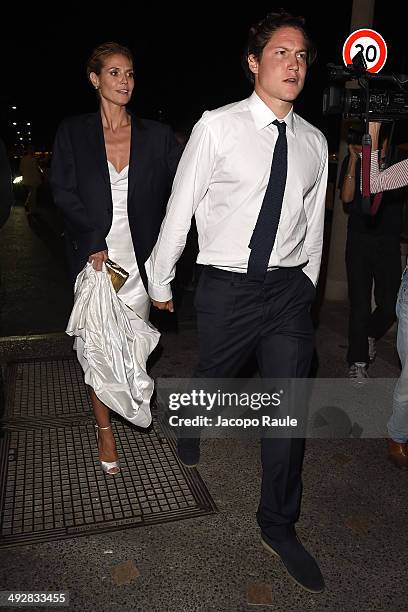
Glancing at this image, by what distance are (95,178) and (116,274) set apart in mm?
546

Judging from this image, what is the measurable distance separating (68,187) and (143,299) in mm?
840

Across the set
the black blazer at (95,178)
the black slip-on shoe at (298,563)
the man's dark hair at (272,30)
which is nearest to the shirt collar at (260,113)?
the man's dark hair at (272,30)

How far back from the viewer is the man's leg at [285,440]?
263 cm

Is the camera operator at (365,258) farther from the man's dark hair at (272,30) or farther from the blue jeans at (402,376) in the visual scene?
the man's dark hair at (272,30)

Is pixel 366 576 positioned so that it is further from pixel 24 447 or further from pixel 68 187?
pixel 68 187

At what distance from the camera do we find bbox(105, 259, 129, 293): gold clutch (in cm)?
331

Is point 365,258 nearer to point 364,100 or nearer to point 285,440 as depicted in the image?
point 364,100

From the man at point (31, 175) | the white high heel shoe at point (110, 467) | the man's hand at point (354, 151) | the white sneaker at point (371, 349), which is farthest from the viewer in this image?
the man at point (31, 175)

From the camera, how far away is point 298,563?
2598 millimetres

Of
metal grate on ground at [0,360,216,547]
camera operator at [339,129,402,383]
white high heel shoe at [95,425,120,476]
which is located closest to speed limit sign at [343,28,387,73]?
camera operator at [339,129,402,383]

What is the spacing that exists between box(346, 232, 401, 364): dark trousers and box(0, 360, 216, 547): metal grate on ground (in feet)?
5.83

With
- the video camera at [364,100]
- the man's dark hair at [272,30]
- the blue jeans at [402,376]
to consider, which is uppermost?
the man's dark hair at [272,30]

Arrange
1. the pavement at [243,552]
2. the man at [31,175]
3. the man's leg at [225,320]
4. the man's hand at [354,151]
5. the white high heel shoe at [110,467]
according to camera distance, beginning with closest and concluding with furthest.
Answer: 1. the pavement at [243,552]
2. the man's leg at [225,320]
3. the white high heel shoe at [110,467]
4. the man's hand at [354,151]
5. the man at [31,175]

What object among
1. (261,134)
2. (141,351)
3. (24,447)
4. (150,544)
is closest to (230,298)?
(261,134)
